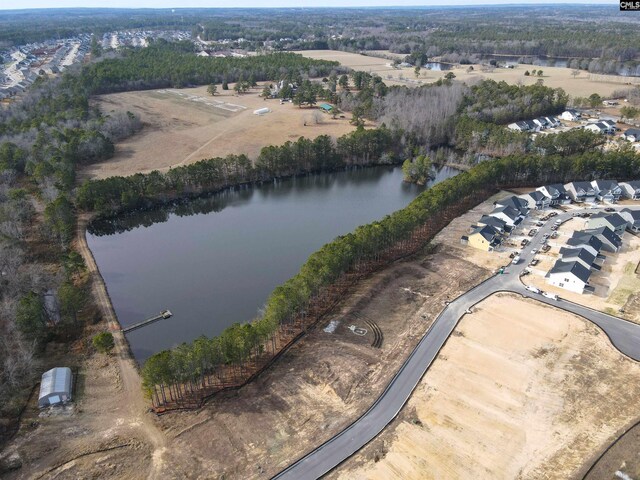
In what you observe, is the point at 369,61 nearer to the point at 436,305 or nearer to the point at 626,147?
the point at 626,147

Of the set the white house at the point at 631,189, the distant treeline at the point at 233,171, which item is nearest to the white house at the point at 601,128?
the white house at the point at 631,189

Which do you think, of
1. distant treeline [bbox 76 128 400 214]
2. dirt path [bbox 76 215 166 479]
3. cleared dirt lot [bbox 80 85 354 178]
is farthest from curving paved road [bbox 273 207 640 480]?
cleared dirt lot [bbox 80 85 354 178]

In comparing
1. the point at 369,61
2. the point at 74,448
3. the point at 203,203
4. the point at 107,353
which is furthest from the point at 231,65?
the point at 74,448

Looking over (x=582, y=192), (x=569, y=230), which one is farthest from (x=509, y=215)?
(x=582, y=192)

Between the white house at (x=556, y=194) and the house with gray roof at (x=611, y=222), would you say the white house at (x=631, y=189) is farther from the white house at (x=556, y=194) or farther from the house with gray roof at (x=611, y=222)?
the house with gray roof at (x=611, y=222)

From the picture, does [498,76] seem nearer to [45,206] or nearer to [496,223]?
[496,223]
